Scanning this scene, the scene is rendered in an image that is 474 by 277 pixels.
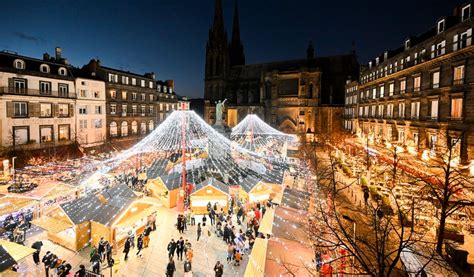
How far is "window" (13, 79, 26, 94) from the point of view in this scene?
24.6 metres

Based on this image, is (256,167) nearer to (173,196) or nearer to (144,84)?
(173,196)

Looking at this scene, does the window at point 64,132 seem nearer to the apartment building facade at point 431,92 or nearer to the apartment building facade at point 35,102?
the apartment building facade at point 35,102

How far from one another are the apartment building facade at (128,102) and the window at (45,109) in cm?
813

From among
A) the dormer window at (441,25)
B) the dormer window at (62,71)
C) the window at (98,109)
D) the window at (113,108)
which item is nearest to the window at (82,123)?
the window at (98,109)

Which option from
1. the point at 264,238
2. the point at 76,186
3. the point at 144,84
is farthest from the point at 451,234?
the point at 144,84

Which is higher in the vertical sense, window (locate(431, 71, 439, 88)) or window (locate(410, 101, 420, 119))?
window (locate(431, 71, 439, 88))

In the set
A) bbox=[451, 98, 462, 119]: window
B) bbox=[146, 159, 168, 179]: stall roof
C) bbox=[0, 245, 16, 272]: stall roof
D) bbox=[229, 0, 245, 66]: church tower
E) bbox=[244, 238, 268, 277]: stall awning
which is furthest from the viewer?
bbox=[229, 0, 245, 66]: church tower

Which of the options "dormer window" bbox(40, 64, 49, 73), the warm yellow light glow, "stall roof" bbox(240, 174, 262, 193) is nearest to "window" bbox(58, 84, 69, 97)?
"dormer window" bbox(40, 64, 49, 73)

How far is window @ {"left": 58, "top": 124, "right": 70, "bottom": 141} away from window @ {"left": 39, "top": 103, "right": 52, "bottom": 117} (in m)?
1.91

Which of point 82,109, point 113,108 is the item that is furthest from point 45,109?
point 113,108

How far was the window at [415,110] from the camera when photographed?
2268cm

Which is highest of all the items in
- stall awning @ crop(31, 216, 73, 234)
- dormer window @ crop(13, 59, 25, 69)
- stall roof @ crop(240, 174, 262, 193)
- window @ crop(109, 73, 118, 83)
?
window @ crop(109, 73, 118, 83)

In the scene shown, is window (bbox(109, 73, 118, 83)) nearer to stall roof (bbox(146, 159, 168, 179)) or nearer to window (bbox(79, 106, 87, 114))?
window (bbox(79, 106, 87, 114))

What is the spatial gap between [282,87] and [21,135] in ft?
138
